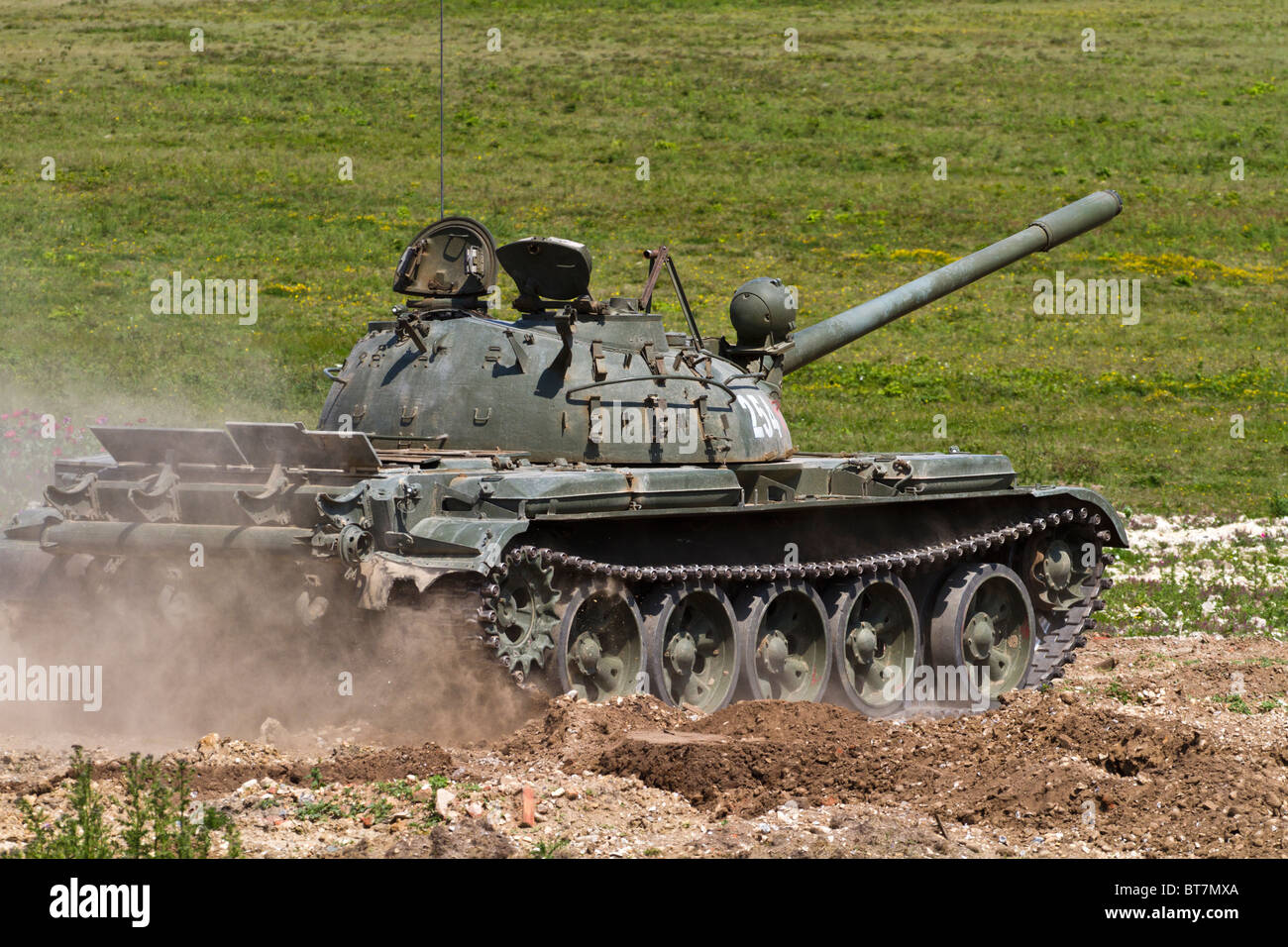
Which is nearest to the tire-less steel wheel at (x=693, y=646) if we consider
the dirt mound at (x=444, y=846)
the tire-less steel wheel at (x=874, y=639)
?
the tire-less steel wheel at (x=874, y=639)

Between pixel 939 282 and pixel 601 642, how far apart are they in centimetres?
623

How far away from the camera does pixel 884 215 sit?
41.8 m

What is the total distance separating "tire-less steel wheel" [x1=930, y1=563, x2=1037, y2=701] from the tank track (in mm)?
167

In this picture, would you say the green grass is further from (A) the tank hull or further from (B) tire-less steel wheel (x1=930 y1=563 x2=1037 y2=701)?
(A) the tank hull

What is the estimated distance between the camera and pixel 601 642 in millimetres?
11430

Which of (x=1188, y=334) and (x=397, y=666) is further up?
(x=1188, y=334)

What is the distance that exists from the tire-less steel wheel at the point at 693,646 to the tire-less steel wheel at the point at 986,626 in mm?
2427

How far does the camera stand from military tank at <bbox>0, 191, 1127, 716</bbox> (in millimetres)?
10211

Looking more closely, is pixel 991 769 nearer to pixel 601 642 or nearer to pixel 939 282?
pixel 601 642

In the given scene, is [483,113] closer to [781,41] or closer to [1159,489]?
[781,41]

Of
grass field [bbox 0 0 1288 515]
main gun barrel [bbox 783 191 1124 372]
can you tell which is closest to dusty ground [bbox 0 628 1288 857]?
main gun barrel [bbox 783 191 1124 372]
